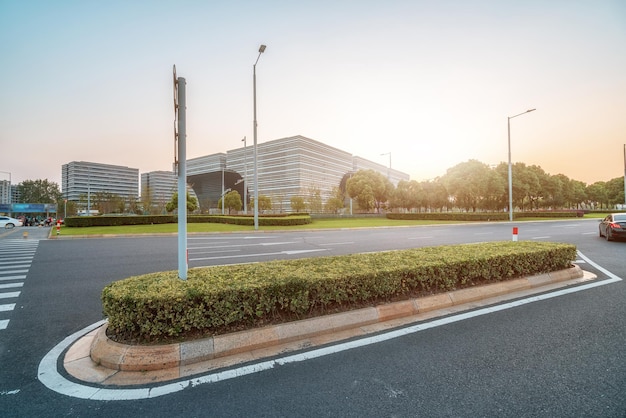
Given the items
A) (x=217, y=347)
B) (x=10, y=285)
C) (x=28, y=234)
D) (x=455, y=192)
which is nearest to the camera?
(x=217, y=347)

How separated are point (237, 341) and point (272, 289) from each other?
73 cm

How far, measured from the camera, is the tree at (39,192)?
292ft

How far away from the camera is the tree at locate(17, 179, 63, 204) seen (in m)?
88.9

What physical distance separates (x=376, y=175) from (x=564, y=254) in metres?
58.1

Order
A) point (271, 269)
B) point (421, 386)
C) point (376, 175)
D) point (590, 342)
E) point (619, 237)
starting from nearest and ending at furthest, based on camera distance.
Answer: point (421, 386)
point (590, 342)
point (271, 269)
point (619, 237)
point (376, 175)

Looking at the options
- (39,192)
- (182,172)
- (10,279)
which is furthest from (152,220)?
(39,192)

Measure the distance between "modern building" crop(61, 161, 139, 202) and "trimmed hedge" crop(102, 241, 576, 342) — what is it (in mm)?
136248

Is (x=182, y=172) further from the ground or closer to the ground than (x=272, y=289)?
further from the ground

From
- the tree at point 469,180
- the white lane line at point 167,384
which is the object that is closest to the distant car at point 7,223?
the white lane line at point 167,384

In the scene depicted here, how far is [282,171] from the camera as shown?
343ft

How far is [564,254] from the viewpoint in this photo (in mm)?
6914

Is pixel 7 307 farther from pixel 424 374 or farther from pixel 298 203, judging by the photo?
pixel 298 203

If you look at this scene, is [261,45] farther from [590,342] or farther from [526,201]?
[526,201]

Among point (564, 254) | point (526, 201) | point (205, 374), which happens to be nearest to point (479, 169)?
point (526, 201)
